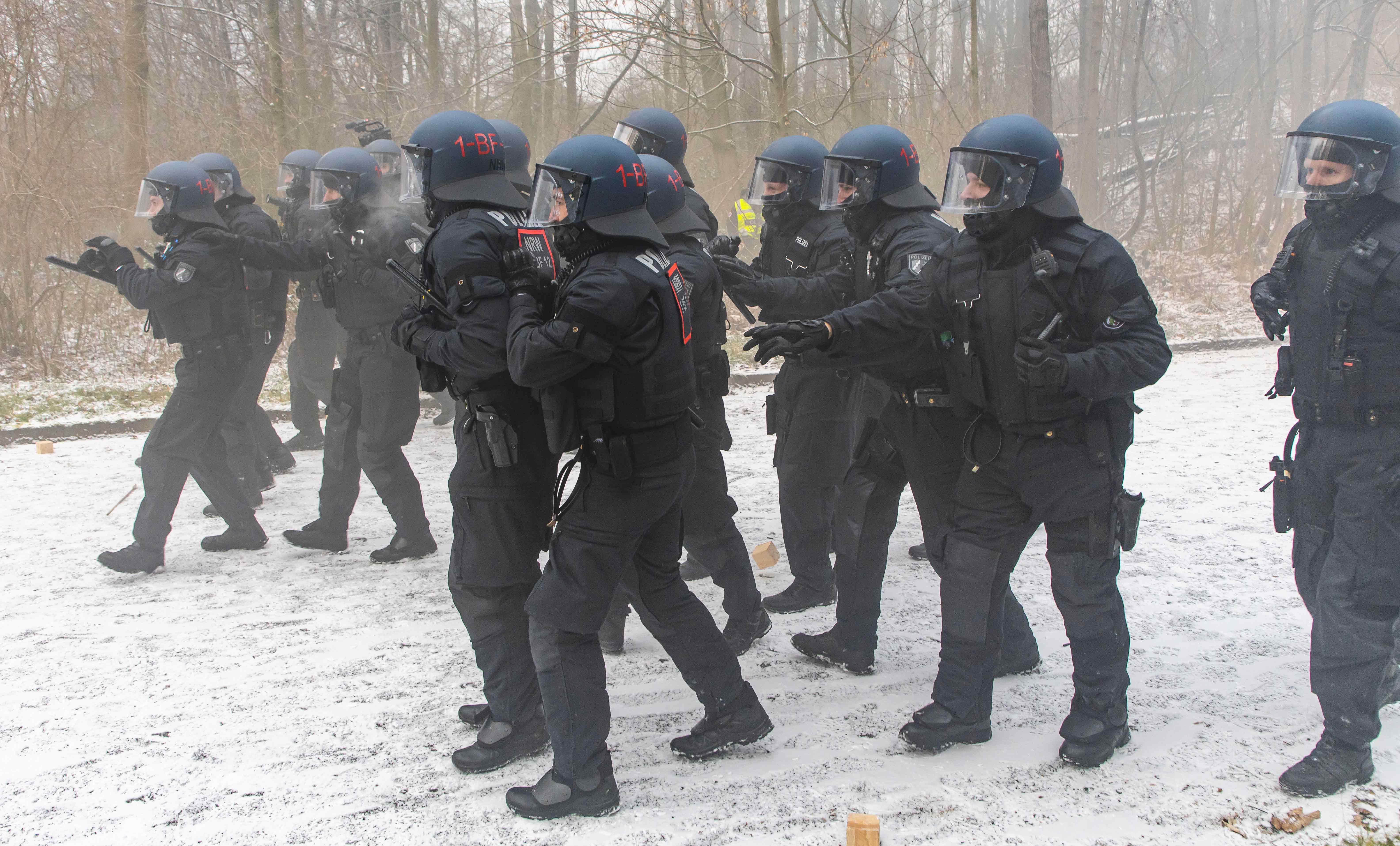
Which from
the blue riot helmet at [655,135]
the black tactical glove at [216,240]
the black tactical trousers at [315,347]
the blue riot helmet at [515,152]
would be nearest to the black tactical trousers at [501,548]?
the blue riot helmet at [515,152]

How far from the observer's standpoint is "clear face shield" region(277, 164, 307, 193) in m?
7.05

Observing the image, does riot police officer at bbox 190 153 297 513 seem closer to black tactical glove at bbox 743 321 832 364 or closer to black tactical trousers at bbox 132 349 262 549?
black tactical trousers at bbox 132 349 262 549

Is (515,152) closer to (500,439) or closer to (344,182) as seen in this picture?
(344,182)

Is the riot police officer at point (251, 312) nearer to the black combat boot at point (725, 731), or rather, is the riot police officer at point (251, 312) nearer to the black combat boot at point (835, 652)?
the black combat boot at point (835, 652)

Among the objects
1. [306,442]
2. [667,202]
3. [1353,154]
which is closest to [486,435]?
[667,202]

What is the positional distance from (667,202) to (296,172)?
4083mm

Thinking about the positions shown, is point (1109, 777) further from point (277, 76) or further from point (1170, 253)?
point (1170, 253)

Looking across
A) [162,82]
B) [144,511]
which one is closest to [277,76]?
[162,82]

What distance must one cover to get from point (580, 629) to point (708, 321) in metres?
1.45

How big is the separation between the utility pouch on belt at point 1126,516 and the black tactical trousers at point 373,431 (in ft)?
11.3

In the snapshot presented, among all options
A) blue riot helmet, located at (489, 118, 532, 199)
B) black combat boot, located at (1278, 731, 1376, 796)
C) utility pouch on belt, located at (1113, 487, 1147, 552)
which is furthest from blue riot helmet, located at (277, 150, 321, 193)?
black combat boot, located at (1278, 731, 1376, 796)

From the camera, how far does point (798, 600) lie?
4.99 meters

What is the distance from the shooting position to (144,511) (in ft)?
18.0

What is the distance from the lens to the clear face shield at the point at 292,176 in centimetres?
705
